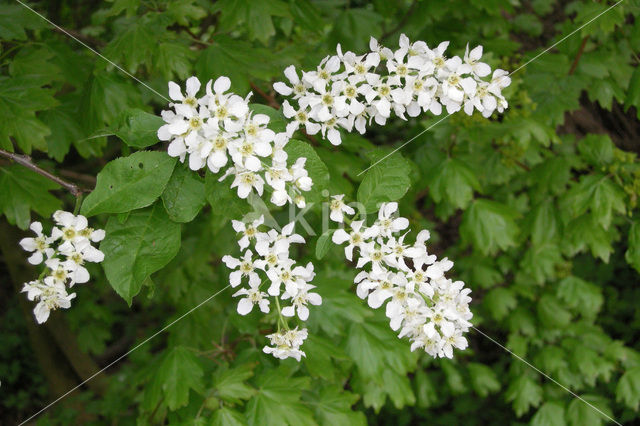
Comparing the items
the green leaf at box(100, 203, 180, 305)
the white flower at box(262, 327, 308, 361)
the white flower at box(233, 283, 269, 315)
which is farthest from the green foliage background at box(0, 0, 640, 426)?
the white flower at box(262, 327, 308, 361)

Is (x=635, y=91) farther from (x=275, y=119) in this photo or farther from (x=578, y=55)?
(x=275, y=119)

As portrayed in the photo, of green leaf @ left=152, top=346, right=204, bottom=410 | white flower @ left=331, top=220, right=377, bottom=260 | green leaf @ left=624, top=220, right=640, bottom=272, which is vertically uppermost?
white flower @ left=331, top=220, right=377, bottom=260

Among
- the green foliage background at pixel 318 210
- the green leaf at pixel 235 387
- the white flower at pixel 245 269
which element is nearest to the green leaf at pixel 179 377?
the green foliage background at pixel 318 210

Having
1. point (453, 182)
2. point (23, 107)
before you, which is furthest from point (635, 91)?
point (23, 107)

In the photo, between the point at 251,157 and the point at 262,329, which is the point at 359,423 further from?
the point at 251,157

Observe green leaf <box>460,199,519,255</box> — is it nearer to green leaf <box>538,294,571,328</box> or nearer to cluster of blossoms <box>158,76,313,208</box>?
green leaf <box>538,294,571,328</box>

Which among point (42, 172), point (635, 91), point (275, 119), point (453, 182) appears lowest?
point (453, 182)
